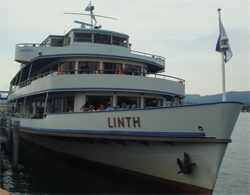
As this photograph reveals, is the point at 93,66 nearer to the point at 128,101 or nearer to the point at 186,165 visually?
the point at 128,101

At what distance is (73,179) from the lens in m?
9.43

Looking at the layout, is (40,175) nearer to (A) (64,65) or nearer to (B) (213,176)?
(A) (64,65)

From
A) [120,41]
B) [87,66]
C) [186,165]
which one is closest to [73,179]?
[186,165]

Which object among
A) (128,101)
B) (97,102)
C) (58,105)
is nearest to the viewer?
(97,102)

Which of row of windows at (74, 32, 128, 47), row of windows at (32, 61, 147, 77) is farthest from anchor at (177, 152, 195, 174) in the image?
row of windows at (74, 32, 128, 47)

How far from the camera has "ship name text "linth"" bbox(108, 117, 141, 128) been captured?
793 cm

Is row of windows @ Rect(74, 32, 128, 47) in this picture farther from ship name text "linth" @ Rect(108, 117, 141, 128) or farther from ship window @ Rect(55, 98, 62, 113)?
ship name text "linth" @ Rect(108, 117, 141, 128)

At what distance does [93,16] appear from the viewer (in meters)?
15.4

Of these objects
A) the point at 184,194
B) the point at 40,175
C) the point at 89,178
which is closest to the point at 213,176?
the point at 184,194

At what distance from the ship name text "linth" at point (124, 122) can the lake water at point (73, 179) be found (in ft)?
6.53

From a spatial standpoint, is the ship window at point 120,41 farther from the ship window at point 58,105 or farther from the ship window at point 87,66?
the ship window at point 58,105

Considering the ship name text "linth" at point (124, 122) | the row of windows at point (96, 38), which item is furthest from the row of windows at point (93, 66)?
the ship name text "linth" at point (124, 122)

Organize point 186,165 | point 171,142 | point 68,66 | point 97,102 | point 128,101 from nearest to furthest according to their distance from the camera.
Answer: point 186,165 → point 171,142 → point 97,102 → point 128,101 → point 68,66

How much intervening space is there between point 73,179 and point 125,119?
3.22 metres
